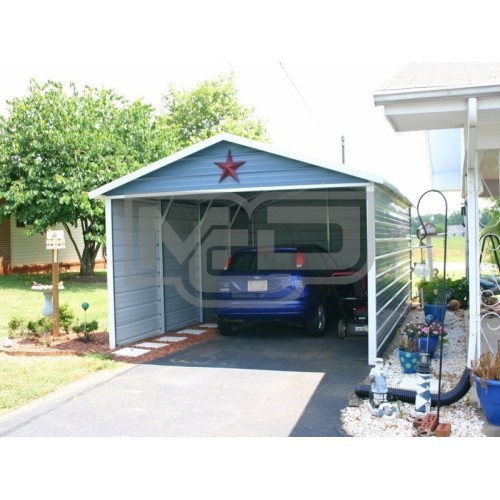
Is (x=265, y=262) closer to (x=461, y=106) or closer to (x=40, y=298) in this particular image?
(x=461, y=106)

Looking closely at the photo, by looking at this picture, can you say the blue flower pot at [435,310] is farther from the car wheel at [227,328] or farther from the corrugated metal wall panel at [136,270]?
the corrugated metal wall panel at [136,270]

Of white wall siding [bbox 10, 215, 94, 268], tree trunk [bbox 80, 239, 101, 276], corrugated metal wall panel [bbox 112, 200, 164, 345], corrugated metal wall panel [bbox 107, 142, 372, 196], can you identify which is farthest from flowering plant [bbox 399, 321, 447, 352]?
white wall siding [bbox 10, 215, 94, 268]

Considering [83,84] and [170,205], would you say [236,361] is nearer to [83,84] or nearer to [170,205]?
[170,205]

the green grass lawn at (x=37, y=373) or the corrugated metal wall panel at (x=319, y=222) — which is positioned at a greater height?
the corrugated metal wall panel at (x=319, y=222)

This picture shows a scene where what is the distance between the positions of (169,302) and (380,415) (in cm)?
557

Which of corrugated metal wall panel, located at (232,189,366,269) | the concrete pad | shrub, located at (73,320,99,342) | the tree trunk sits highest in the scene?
corrugated metal wall panel, located at (232,189,366,269)

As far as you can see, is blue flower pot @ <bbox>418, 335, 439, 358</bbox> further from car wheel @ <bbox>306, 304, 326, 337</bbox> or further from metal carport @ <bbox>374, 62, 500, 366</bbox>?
car wheel @ <bbox>306, 304, 326, 337</bbox>

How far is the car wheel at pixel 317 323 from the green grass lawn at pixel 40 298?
3.71 metres

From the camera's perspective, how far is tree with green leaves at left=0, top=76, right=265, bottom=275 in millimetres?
17344

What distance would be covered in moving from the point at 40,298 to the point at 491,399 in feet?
44.3

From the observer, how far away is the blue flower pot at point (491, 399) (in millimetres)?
4535

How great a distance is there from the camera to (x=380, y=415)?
510cm

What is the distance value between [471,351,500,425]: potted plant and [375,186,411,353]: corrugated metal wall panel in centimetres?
281

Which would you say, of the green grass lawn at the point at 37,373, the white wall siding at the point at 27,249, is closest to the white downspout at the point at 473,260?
the green grass lawn at the point at 37,373
